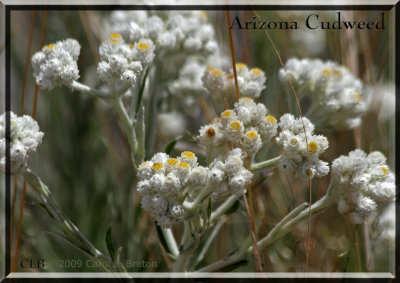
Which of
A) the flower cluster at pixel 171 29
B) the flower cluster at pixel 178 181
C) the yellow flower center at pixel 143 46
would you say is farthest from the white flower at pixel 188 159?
the flower cluster at pixel 171 29

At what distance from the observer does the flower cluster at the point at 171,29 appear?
1.43 meters

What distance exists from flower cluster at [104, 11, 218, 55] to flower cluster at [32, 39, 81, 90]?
0.22 metres

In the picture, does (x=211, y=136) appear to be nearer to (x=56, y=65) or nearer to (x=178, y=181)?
(x=178, y=181)

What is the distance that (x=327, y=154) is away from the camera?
1.32 metres

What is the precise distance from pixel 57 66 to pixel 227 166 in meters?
0.53

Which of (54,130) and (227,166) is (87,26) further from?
(227,166)

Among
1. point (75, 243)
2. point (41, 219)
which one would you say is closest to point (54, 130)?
point (41, 219)

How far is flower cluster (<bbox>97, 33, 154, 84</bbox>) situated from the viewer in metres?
1.21

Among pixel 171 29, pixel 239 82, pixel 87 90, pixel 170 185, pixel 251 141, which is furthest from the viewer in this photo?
pixel 171 29

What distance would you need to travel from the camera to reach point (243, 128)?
46.1 inches

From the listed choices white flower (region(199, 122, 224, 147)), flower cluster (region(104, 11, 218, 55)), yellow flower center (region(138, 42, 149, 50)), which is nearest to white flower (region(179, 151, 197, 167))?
white flower (region(199, 122, 224, 147))

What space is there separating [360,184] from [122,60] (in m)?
0.69

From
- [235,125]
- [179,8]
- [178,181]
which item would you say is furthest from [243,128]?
[179,8]
